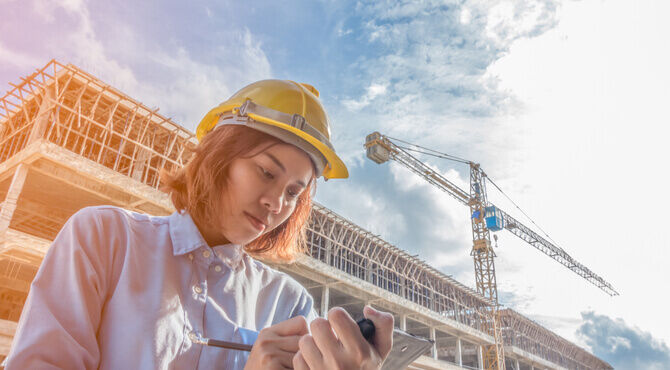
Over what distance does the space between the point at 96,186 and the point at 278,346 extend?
19650 millimetres

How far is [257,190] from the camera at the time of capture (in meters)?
1.68

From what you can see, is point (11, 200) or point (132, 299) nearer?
point (132, 299)

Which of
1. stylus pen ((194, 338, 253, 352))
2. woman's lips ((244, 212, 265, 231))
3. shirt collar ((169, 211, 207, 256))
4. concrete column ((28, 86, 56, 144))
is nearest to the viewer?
stylus pen ((194, 338, 253, 352))

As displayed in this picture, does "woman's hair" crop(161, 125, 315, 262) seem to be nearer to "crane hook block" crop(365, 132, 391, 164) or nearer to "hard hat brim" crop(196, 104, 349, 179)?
"hard hat brim" crop(196, 104, 349, 179)

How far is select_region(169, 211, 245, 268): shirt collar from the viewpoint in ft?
5.27

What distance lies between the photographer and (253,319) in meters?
1.77

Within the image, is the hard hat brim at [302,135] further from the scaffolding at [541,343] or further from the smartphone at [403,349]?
the scaffolding at [541,343]

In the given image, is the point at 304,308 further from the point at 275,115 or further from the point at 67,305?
the point at 67,305

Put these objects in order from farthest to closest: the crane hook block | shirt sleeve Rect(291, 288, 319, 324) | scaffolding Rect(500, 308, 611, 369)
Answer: scaffolding Rect(500, 308, 611, 369), the crane hook block, shirt sleeve Rect(291, 288, 319, 324)

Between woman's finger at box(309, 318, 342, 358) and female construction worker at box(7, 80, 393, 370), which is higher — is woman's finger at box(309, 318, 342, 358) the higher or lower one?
the lower one

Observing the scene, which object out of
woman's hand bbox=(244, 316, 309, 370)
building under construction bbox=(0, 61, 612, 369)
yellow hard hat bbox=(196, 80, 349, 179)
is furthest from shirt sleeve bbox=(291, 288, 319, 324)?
building under construction bbox=(0, 61, 612, 369)

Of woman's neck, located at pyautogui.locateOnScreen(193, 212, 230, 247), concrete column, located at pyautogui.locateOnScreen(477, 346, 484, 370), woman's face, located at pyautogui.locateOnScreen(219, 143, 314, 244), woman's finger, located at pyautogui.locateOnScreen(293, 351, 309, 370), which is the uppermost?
concrete column, located at pyautogui.locateOnScreen(477, 346, 484, 370)

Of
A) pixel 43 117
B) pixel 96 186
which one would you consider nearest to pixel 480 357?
pixel 96 186

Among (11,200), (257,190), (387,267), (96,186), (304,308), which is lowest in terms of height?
(304,308)
